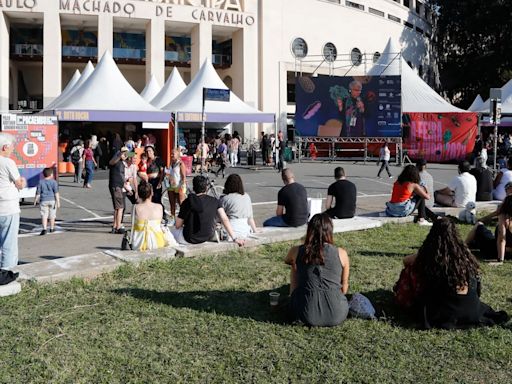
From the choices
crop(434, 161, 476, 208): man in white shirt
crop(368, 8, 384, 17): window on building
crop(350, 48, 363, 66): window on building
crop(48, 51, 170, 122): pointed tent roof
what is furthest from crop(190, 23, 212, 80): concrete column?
crop(434, 161, 476, 208): man in white shirt

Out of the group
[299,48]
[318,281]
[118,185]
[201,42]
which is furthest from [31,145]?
[299,48]

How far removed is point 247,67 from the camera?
42969 mm

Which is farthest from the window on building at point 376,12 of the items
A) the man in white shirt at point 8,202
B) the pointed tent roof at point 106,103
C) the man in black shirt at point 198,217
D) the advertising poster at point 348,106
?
the man in white shirt at point 8,202

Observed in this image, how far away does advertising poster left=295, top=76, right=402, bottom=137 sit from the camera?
30938mm

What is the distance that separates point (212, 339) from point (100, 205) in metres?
10.1

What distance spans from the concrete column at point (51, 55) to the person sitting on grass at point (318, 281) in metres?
35.8

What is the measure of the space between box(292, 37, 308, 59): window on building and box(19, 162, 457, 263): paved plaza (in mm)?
21479

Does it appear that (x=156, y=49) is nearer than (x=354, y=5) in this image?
Yes

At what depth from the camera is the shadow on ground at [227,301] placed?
18.3 feet

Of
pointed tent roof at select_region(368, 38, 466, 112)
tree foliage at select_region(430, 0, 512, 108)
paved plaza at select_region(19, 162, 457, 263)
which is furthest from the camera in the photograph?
tree foliage at select_region(430, 0, 512, 108)

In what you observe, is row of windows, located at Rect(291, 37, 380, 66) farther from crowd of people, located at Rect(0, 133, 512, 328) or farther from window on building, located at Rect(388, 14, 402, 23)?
crowd of people, located at Rect(0, 133, 512, 328)

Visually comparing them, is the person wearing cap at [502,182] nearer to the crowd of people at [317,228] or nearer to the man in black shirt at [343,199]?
the crowd of people at [317,228]

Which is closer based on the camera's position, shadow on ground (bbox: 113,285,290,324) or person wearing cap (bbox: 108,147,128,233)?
shadow on ground (bbox: 113,285,290,324)

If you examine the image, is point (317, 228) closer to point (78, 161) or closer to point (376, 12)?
point (78, 161)
